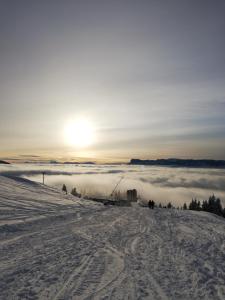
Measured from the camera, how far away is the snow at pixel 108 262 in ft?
27.9

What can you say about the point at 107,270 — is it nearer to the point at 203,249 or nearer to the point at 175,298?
the point at 175,298

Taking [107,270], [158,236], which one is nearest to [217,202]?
[158,236]

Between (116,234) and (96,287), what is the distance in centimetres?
830

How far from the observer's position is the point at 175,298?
26.9 feet

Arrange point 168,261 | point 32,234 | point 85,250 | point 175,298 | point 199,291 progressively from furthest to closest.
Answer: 1. point 32,234
2. point 85,250
3. point 168,261
4. point 199,291
5. point 175,298

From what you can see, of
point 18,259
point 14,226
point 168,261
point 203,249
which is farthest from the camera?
point 14,226

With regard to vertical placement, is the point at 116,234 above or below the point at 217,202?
above

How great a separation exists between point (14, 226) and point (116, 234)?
19.9 ft

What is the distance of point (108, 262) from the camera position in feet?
36.8

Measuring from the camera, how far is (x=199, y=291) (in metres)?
8.88

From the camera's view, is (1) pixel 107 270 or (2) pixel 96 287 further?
(1) pixel 107 270

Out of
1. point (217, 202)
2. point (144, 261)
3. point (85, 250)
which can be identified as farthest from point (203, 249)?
point (217, 202)

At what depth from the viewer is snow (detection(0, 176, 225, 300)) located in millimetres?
8500

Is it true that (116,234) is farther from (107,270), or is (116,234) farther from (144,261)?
(107,270)
